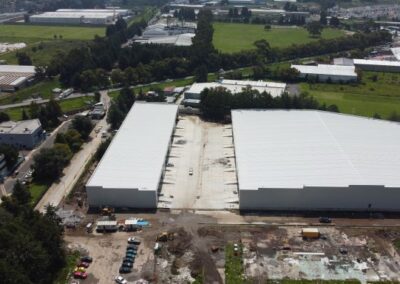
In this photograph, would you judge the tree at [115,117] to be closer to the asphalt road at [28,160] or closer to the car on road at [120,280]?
the asphalt road at [28,160]

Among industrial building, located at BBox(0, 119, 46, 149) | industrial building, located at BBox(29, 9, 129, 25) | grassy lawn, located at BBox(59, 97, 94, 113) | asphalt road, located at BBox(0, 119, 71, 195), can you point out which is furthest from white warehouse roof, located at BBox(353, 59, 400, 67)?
industrial building, located at BBox(29, 9, 129, 25)

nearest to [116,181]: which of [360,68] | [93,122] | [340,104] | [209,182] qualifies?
[209,182]

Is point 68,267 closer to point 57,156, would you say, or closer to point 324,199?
point 57,156

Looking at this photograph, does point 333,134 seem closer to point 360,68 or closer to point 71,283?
point 71,283

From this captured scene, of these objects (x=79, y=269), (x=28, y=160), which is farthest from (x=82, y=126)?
(x=79, y=269)

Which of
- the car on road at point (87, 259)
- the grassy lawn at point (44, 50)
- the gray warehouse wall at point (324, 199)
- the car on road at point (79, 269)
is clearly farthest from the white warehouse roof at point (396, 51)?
the car on road at point (79, 269)

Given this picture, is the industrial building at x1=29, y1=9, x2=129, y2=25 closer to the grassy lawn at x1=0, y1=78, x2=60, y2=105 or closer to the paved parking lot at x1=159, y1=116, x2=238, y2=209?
the grassy lawn at x1=0, y1=78, x2=60, y2=105
